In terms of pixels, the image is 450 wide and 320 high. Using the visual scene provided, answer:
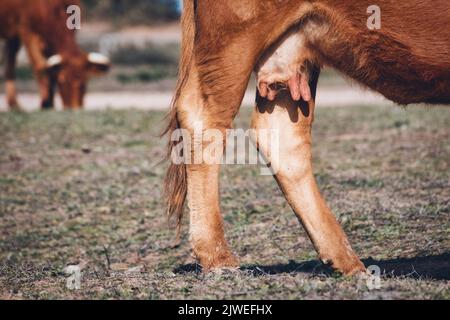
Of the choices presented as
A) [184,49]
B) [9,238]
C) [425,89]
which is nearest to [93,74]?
[9,238]

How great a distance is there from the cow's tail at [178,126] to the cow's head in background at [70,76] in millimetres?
9564

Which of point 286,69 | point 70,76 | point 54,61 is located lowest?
point 286,69

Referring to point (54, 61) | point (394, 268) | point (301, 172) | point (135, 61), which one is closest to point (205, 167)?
point (301, 172)

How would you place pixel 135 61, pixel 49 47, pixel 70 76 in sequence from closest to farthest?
pixel 70 76, pixel 49 47, pixel 135 61

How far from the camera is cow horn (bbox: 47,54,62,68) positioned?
572 inches

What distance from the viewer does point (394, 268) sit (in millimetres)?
4652

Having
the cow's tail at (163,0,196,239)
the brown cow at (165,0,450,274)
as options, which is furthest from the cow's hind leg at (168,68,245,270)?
the cow's tail at (163,0,196,239)

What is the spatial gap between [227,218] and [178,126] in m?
1.54

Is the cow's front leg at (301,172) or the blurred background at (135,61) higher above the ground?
the blurred background at (135,61)

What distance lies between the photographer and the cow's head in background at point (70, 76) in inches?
568

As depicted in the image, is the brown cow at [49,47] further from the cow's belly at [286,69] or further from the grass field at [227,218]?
the cow's belly at [286,69]

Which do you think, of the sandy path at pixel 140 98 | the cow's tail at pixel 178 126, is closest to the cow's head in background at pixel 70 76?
the sandy path at pixel 140 98

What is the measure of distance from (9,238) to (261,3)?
110 inches

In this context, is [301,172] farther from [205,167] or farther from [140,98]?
[140,98]
